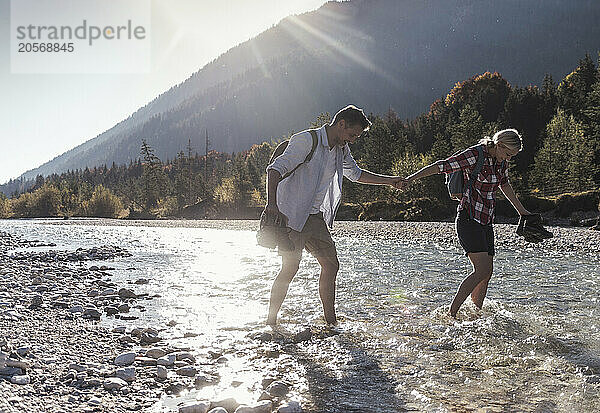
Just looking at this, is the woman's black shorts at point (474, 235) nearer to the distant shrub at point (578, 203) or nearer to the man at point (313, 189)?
the man at point (313, 189)

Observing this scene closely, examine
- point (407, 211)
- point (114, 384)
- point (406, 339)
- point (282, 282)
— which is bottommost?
point (406, 339)

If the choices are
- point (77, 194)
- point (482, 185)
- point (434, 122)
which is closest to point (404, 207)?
point (482, 185)

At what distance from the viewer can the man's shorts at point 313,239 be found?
5539 millimetres

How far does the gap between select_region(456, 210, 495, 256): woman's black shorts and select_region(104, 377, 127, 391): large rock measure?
14.4 ft

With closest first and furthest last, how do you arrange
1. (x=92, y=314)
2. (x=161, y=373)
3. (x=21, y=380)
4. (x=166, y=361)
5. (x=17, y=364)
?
(x=21, y=380) < (x=17, y=364) < (x=161, y=373) < (x=166, y=361) < (x=92, y=314)

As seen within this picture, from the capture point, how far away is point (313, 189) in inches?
213

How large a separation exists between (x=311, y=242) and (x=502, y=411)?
9.49 feet

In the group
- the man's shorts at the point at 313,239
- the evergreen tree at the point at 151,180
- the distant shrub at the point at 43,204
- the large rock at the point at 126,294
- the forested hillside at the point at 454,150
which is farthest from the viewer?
the distant shrub at the point at 43,204

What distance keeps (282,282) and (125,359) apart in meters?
2.08

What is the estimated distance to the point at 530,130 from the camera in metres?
77.9

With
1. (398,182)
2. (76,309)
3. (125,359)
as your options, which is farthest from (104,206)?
(125,359)

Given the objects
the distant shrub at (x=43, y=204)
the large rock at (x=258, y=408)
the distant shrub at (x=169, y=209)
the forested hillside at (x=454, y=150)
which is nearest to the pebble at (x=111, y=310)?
the large rock at (x=258, y=408)

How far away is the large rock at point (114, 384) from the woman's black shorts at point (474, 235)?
4.40m

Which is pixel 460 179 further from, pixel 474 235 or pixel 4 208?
pixel 4 208
